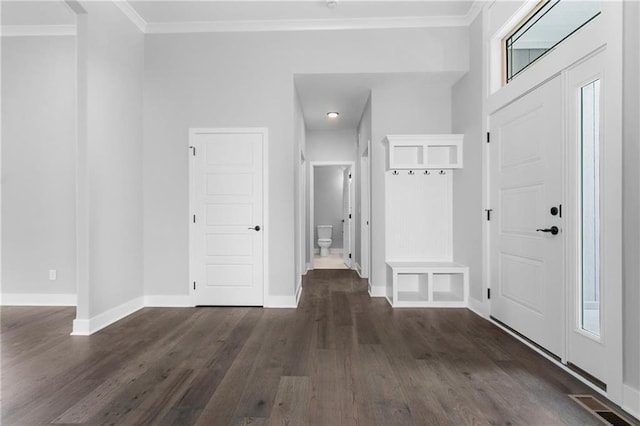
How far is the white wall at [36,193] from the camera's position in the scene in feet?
13.2

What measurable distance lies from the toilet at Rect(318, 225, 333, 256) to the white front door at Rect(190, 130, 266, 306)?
526 centimetres

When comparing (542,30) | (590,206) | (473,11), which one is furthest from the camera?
(473,11)

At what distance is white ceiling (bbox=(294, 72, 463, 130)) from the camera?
13.7 feet

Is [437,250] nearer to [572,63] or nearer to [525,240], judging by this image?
[525,240]

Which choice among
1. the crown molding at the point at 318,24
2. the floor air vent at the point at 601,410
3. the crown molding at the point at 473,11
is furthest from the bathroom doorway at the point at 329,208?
the floor air vent at the point at 601,410

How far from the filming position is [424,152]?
14.1 ft

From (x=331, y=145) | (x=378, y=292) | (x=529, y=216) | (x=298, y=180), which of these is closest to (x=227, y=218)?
(x=298, y=180)

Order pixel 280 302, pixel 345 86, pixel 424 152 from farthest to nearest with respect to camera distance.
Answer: pixel 345 86 → pixel 424 152 → pixel 280 302

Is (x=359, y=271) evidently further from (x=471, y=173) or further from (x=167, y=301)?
(x=167, y=301)

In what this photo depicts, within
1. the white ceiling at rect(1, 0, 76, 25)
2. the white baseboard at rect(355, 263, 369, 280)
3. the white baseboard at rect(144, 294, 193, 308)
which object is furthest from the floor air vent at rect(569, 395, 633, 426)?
the white ceiling at rect(1, 0, 76, 25)

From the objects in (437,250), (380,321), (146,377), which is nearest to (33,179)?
(146,377)

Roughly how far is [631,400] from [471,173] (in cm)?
252

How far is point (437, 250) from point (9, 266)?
492 centimetres

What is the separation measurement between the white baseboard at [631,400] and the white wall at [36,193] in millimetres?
4800
